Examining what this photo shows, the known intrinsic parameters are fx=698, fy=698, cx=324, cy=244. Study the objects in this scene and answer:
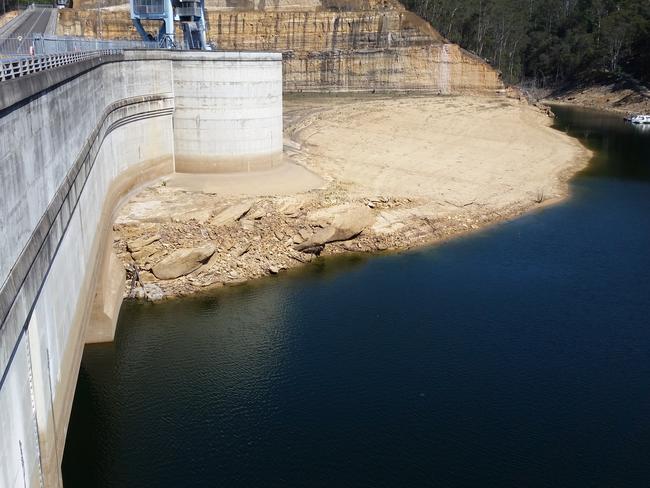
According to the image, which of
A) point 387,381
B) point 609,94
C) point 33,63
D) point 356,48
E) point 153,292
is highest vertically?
point 33,63

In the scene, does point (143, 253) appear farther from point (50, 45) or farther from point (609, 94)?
point (609, 94)

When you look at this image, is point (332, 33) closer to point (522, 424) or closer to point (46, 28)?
point (46, 28)

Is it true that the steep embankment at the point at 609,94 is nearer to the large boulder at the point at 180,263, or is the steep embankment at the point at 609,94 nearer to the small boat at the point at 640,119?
the small boat at the point at 640,119

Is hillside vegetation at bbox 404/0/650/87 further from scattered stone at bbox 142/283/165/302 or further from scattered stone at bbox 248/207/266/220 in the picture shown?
scattered stone at bbox 142/283/165/302

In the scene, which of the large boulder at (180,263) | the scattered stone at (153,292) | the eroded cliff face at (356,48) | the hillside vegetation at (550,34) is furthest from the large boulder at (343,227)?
the hillside vegetation at (550,34)

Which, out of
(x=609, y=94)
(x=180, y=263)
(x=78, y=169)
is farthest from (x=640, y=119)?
(x=78, y=169)

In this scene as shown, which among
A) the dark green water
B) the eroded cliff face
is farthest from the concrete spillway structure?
the eroded cliff face

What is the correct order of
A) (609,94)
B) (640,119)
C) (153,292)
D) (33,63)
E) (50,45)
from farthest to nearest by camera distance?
(609,94), (640,119), (153,292), (50,45), (33,63)
